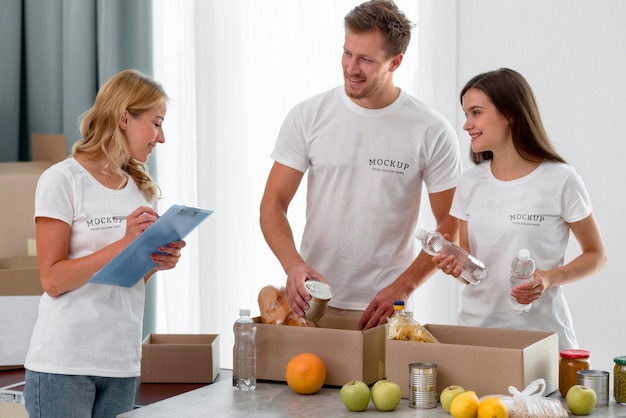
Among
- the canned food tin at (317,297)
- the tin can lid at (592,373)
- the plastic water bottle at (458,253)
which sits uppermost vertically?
the plastic water bottle at (458,253)

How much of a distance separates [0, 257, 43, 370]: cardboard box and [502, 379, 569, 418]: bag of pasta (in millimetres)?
1867

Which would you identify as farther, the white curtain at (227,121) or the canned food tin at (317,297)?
the white curtain at (227,121)

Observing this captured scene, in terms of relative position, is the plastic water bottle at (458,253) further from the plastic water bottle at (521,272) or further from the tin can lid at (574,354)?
the tin can lid at (574,354)

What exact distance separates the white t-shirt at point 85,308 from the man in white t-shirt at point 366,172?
0.51 meters

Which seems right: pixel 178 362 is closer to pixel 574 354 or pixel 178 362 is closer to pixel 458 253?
pixel 458 253

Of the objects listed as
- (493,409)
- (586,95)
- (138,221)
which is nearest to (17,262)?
(138,221)

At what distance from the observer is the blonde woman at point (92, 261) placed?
6.42 feet

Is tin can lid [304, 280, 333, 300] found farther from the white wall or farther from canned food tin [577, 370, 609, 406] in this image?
the white wall

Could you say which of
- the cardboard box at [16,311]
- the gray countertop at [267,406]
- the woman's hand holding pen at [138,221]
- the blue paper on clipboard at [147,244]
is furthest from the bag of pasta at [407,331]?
the cardboard box at [16,311]

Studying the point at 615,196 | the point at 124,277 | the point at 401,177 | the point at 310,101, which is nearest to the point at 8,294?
the point at 124,277

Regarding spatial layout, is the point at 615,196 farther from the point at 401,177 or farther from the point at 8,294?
the point at 8,294

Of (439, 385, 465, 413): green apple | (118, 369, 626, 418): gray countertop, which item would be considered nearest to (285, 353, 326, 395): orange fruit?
(118, 369, 626, 418): gray countertop

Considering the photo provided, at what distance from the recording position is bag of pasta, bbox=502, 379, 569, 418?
1.56 meters

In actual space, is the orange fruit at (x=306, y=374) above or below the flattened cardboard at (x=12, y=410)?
above
